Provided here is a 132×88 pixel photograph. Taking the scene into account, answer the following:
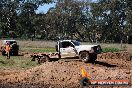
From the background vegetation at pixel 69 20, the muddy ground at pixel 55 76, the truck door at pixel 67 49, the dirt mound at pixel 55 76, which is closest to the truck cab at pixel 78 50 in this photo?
the truck door at pixel 67 49

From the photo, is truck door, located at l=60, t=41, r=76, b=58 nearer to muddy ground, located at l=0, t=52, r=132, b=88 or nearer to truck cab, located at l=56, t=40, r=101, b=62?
truck cab, located at l=56, t=40, r=101, b=62

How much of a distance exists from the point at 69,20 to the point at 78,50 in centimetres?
7377

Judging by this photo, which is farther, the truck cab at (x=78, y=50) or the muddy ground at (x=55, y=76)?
the truck cab at (x=78, y=50)

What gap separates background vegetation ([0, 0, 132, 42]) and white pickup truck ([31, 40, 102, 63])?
67.4 m

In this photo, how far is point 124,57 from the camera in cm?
3941

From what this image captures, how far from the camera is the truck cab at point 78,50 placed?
1156 inches

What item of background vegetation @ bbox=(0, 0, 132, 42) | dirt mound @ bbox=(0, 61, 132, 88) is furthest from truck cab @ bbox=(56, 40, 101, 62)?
background vegetation @ bbox=(0, 0, 132, 42)

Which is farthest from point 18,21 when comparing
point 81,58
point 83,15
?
point 81,58

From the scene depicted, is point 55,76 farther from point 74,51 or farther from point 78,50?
point 74,51

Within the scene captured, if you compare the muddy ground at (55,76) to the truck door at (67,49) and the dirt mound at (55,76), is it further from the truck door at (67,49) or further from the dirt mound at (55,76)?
the truck door at (67,49)

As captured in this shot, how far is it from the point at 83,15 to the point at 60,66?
8130cm

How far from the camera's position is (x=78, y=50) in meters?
29.8

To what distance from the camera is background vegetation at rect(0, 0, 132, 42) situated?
3917 inches

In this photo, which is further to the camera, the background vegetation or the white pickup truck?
the background vegetation
